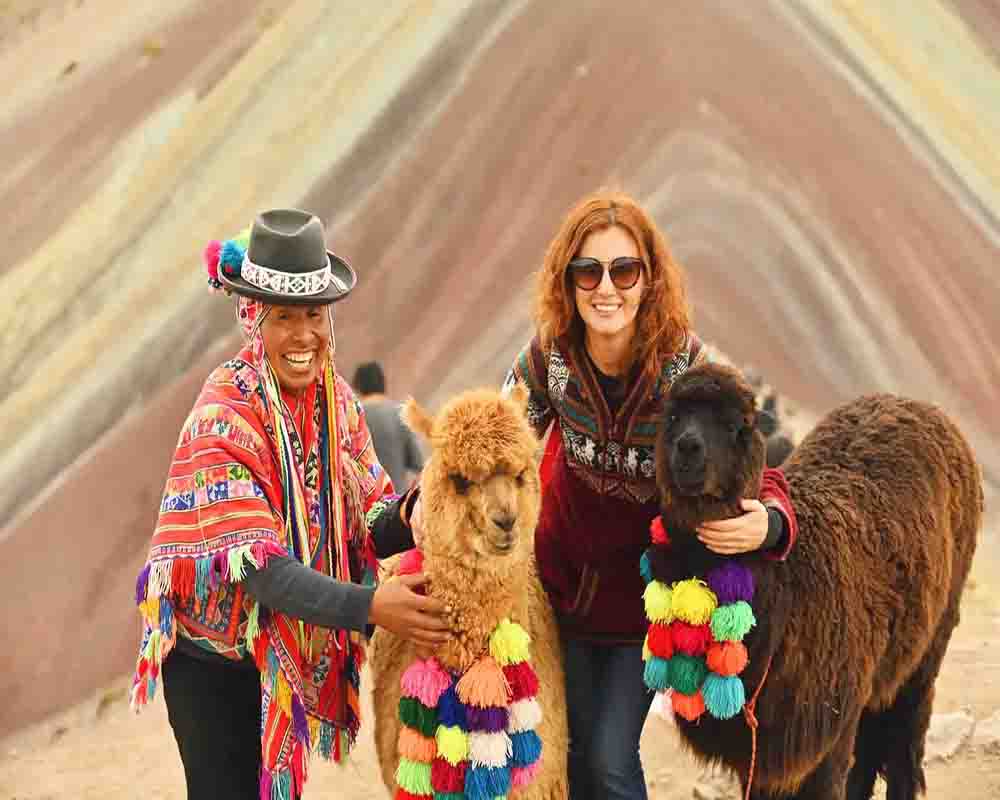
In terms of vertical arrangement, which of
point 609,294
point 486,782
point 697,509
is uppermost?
point 609,294

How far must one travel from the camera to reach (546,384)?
282cm

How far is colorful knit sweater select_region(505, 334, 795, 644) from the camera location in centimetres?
267

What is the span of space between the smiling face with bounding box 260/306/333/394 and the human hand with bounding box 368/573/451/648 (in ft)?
1.71

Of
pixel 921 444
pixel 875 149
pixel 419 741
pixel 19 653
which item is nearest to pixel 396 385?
pixel 19 653

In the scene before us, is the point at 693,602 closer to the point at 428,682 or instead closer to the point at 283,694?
the point at 428,682

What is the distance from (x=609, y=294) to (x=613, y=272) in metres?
0.05

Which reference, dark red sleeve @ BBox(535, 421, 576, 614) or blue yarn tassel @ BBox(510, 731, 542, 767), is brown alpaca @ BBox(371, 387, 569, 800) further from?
dark red sleeve @ BBox(535, 421, 576, 614)

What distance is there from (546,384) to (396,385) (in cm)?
504

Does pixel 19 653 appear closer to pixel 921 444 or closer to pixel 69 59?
pixel 69 59

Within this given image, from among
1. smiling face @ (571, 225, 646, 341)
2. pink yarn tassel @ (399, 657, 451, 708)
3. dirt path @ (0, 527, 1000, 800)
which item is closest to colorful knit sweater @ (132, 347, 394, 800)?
pink yarn tassel @ (399, 657, 451, 708)

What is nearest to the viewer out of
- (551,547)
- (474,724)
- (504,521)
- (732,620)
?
(504,521)

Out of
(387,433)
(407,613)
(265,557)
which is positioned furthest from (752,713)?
(387,433)

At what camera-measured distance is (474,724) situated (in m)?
2.46

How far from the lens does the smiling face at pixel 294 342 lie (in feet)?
8.29
